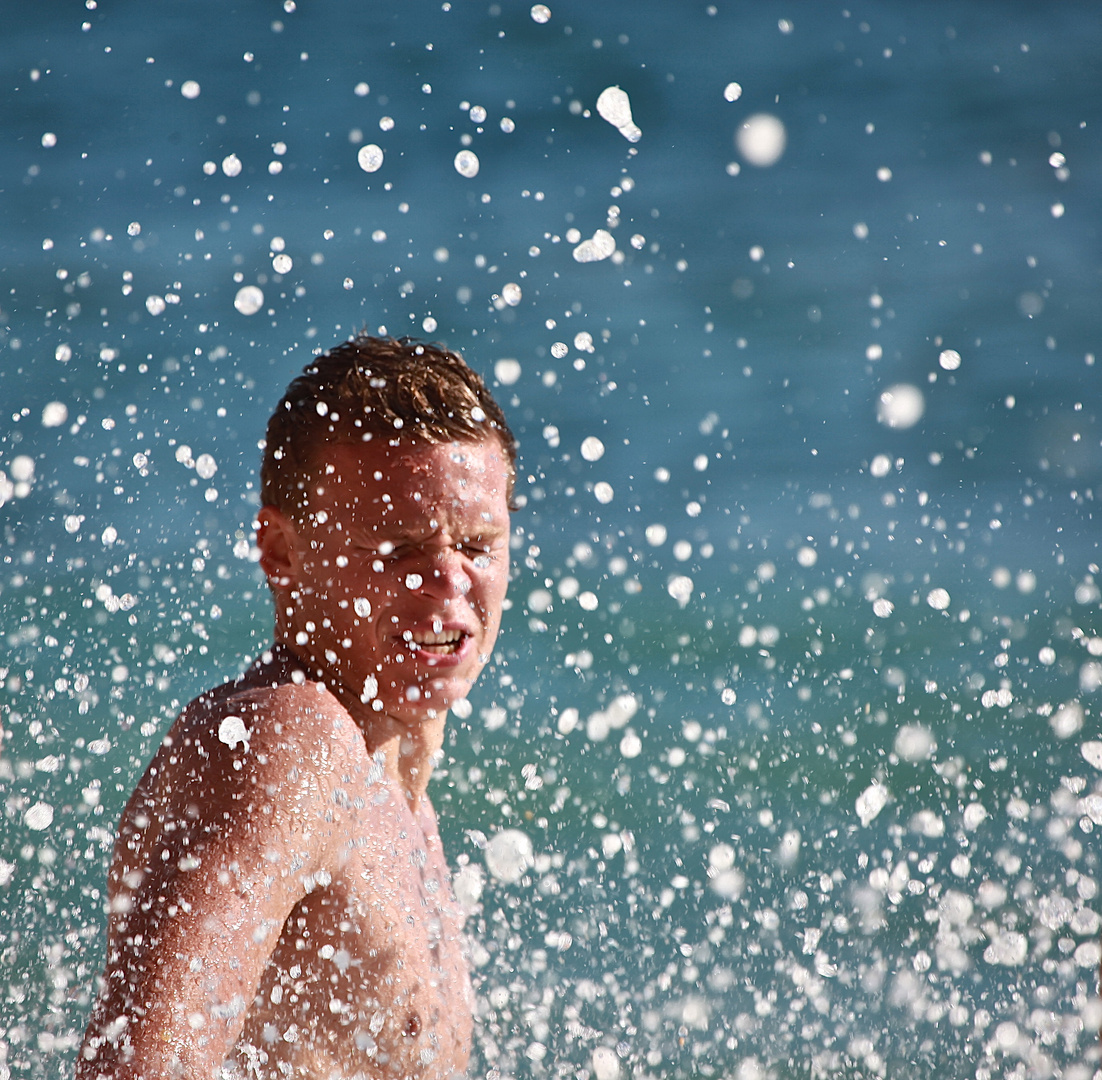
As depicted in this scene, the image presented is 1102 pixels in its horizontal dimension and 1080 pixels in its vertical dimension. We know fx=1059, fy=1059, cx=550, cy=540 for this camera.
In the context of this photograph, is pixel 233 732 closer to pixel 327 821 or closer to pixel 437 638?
pixel 327 821

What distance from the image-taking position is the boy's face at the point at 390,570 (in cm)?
227

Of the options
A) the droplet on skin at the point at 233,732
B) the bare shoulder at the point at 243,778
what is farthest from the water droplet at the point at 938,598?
the droplet on skin at the point at 233,732

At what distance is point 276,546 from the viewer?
2.41 meters

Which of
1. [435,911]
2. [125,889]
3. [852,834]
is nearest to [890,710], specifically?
[852,834]

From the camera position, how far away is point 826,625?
11.8 meters

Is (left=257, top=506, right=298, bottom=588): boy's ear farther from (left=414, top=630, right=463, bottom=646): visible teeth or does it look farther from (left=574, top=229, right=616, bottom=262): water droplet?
(left=574, top=229, right=616, bottom=262): water droplet

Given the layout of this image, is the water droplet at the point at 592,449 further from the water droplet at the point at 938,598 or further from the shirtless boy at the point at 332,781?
the shirtless boy at the point at 332,781

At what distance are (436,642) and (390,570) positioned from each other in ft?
0.66

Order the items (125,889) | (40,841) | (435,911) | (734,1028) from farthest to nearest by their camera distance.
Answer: (40,841)
(734,1028)
(435,911)
(125,889)

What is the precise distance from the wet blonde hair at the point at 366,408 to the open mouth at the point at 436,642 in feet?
1.25

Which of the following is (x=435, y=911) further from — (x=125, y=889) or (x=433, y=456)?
(x=433, y=456)

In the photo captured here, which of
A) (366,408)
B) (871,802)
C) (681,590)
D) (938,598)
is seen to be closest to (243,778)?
(366,408)

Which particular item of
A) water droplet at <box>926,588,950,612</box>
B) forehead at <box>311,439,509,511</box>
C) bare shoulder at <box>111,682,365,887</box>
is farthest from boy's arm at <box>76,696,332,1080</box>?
water droplet at <box>926,588,950,612</box>

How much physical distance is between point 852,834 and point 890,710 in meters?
2.02
